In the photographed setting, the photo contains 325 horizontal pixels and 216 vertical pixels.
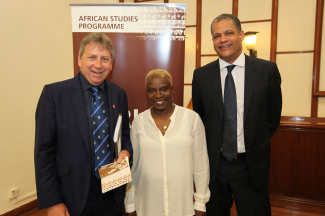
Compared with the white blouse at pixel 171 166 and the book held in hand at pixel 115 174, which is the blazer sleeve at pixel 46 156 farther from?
the white blouse at pixel 171 166

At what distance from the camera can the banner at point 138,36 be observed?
2291 millimetres

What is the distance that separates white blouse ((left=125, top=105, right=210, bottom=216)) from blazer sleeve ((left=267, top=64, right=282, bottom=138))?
66 centimetres

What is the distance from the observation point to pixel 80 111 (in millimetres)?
1378

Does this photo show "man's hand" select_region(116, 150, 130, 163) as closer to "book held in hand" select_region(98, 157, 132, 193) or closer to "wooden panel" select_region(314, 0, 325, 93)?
"book held in hand" select_region(98, 157, 132, 193)

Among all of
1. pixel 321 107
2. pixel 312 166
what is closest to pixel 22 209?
pixel 312 166

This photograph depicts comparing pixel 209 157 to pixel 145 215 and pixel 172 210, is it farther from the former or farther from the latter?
pixel 145 215

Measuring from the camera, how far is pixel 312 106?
398 centimetres

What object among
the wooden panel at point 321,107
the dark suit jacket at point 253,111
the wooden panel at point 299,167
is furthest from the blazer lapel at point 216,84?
the wooden panel at point 321,107

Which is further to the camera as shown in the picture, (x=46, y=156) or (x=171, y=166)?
(x=171, y=166)

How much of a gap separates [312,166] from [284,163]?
0.36 metres

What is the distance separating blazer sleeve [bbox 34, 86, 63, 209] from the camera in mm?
1279

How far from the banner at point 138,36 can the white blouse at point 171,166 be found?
82 cm

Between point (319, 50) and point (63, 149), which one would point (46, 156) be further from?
point (319, 50)

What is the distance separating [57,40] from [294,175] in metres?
4.22
